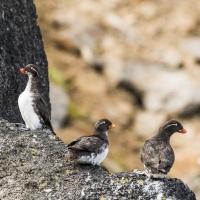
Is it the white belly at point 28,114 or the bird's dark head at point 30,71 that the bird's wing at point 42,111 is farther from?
the bird's dark head at point 30,71

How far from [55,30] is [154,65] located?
214 inches

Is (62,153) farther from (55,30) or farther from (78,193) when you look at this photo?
(55,30)

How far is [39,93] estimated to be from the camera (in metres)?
20.2

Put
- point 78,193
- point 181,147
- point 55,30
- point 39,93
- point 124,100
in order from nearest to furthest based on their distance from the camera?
point 78,193 → point 39,93 → point 181,147 → point 124,100 → point 55,30

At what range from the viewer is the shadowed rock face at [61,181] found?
1555 cm

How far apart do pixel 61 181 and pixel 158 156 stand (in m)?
1.72

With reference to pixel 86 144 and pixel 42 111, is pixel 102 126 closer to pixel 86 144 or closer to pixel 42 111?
pixel 86 144

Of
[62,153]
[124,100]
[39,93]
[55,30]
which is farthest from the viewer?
[55,30]

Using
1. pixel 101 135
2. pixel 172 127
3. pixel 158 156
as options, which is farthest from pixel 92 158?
pixel 172 127

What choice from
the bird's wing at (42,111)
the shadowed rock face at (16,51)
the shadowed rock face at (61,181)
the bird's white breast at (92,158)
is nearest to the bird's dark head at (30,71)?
the shadowed rock face at (16,51)

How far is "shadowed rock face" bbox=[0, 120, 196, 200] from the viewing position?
51.0 feet

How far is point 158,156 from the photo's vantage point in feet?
54.5

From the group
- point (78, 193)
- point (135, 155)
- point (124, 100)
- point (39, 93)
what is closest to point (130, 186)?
point (78, 193)

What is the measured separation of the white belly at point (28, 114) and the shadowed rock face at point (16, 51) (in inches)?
18.1
